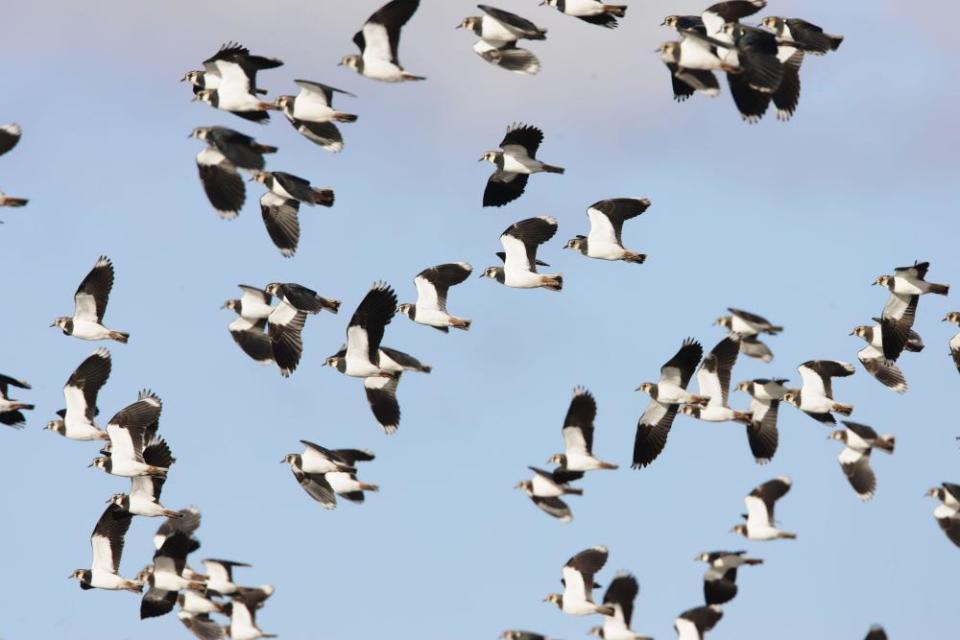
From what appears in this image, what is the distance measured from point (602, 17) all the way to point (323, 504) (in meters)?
13.8

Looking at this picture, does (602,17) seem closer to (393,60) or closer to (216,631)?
(393,60)

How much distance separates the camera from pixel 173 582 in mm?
63688

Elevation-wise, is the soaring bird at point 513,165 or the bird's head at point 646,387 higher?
the soaring bird at point 513,165

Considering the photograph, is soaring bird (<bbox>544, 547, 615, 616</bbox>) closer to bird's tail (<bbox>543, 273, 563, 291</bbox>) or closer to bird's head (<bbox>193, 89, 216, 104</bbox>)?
bird's tail (<bbox>543, 273, 563, 291</bbox>)

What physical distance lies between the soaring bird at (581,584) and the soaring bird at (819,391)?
5936 millimetres

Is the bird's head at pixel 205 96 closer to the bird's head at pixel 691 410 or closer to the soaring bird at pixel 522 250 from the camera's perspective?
the soaring bird at pixel 522 250

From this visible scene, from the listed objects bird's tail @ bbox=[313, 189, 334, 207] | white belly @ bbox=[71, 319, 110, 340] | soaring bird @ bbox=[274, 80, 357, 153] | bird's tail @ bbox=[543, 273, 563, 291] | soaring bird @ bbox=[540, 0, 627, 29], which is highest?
soaring bird @ bbox=[540, 0, 627, 29]

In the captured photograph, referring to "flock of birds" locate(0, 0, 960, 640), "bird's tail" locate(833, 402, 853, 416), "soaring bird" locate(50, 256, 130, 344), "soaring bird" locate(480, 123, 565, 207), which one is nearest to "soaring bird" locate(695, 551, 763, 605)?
"flock of birds" locate(0, 0, 960, 640)

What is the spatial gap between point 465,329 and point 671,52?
8.98 metres

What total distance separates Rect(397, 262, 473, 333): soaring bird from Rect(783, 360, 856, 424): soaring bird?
811cm

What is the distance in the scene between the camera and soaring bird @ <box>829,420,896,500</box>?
210ft

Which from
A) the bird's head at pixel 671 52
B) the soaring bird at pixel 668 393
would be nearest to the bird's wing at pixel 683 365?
the soaring bird at pixel 668 393

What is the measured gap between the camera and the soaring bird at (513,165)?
64.5 metres

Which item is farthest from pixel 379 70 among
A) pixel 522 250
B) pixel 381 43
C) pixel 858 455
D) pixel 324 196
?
pixel 858 455
